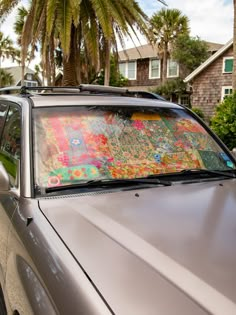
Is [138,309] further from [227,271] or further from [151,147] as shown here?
[151,147]

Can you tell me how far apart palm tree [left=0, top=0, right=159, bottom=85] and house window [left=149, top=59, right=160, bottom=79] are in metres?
18.2

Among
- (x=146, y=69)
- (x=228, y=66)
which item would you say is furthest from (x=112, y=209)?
(x=146, y=69)

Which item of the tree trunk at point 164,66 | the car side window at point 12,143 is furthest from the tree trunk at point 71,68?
the tree trunk at point 164,66

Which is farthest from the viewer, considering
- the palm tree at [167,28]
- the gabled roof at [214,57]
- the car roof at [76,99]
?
the palm tree at [167,28]

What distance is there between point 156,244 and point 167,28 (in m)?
30.4

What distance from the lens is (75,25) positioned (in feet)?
39.9

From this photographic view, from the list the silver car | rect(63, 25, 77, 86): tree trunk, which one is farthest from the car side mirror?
rect(63, 25, 77, 86): tree trunk

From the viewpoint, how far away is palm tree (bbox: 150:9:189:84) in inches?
1154

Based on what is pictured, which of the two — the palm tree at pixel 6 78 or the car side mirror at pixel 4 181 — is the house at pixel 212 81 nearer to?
the car side mirror at pixel 4 181

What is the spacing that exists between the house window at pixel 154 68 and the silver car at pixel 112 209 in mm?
29672

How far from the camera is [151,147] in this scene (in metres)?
2.61

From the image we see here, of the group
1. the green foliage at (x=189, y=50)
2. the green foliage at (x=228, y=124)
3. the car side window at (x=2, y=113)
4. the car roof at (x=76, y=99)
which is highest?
the green foliage at (x=189, y=50)

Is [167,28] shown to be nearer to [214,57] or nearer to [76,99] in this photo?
[214,57]

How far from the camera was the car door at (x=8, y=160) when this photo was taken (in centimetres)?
211
